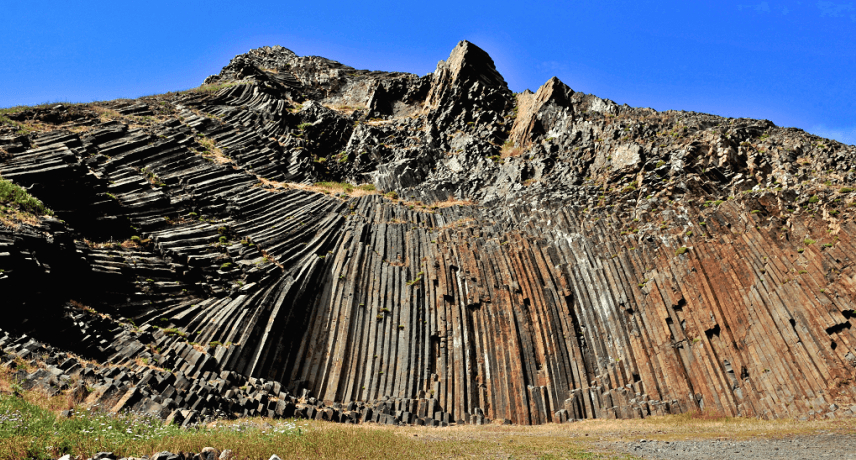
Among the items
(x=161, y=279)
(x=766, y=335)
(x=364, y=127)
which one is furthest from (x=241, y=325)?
(x=364, y=127)

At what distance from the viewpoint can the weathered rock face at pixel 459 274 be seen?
15547 millimetres

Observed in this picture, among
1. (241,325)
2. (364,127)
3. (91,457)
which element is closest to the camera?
(91,457)

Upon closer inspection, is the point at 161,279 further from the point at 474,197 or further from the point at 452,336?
the point at 474,197

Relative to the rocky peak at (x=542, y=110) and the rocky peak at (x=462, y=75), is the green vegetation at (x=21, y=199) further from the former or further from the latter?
the rocky peak at (x=462, y=75)

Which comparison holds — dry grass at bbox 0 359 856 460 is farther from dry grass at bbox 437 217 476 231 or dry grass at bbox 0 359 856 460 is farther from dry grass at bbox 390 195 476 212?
dry grass at bbox 390 195 476 212

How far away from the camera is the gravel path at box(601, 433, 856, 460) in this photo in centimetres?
1031

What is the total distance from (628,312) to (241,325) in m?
16.3

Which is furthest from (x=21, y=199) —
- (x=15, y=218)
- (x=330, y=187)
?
(x=330, y=187)

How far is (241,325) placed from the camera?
19188 mm

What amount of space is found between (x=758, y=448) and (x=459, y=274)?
14.4 metres

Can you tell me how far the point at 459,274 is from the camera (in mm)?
23750

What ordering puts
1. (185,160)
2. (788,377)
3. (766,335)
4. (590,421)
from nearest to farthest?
(788,377)
(766,335)
(590,421)
(185,160)

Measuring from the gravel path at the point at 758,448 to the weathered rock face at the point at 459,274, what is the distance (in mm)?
3044

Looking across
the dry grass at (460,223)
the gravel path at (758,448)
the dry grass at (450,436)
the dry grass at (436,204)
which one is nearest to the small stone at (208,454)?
the dry grass at (450,436)
